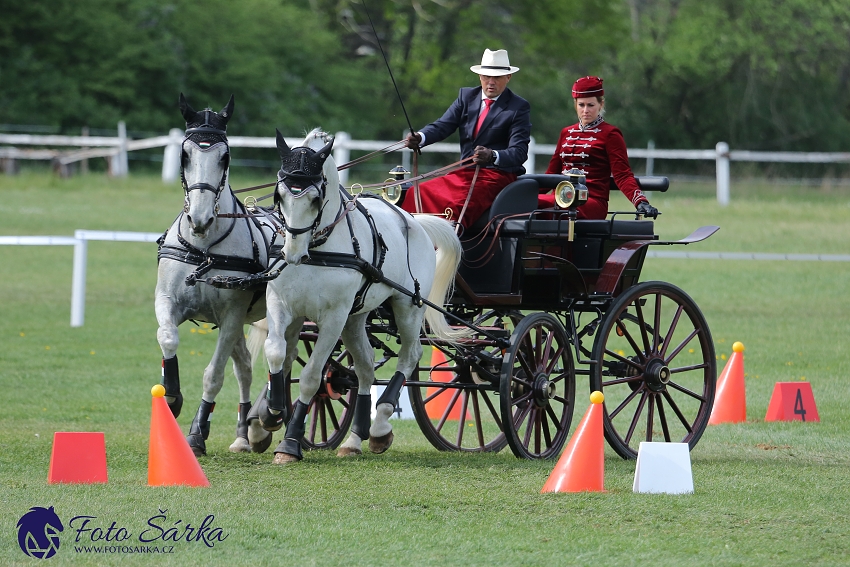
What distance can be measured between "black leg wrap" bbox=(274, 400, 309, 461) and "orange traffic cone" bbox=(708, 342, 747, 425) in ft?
12.1

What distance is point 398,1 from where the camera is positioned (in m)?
38.5

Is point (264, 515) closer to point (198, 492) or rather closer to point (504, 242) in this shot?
point (198, 492)

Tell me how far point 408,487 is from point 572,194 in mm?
2033

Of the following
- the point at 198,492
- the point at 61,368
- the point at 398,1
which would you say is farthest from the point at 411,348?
the point at 398,1

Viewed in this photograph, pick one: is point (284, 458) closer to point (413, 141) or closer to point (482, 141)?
point (413, 141)

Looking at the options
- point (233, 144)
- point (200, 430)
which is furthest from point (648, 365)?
point (233, 144)

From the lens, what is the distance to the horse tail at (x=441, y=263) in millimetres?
7629

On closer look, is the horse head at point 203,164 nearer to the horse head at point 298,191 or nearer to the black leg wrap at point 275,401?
the horse head at point 298,191

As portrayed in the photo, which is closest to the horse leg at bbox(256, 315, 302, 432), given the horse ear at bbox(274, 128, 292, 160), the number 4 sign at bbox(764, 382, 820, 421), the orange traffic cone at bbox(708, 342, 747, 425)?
the horse ear at bbox(274, 128, 292, 160)

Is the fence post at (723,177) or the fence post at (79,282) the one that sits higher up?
the fence post at (723,177)

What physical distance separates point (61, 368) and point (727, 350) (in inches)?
261

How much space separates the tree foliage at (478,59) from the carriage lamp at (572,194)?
88.1 feet

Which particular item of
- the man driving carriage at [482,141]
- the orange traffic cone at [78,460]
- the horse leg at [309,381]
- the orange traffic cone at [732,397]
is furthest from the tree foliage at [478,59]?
the orange traffic cone at [78,460]

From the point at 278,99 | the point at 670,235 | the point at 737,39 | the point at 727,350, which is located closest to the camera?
the point at 727,350
